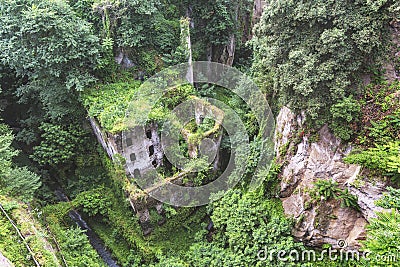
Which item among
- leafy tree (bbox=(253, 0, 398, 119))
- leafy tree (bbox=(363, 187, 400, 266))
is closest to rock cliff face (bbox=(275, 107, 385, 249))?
leafy tree (bbox=(253, 0, 398, 119))

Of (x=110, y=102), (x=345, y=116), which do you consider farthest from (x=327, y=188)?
(x=110, y=102)

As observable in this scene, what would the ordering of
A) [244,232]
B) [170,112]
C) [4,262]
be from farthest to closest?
[170,112] < [244,232] < [4,262]

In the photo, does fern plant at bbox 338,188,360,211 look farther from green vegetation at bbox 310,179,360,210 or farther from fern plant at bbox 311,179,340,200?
fern plant at bbox 311,179,340,200

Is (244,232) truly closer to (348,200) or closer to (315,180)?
(315,180)

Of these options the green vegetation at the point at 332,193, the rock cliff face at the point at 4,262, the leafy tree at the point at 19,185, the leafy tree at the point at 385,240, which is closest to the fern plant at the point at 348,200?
the green vegetation at the point at 332,193

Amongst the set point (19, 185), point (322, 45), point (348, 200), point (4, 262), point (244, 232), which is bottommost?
point (244, 232)

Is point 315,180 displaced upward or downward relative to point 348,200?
upward

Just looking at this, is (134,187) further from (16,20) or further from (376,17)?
(376,17)

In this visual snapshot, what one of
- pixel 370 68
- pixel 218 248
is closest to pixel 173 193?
pixel 218 248

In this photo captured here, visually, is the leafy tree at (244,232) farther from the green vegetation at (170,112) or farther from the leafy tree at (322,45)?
the leafy tree at (322,45)
